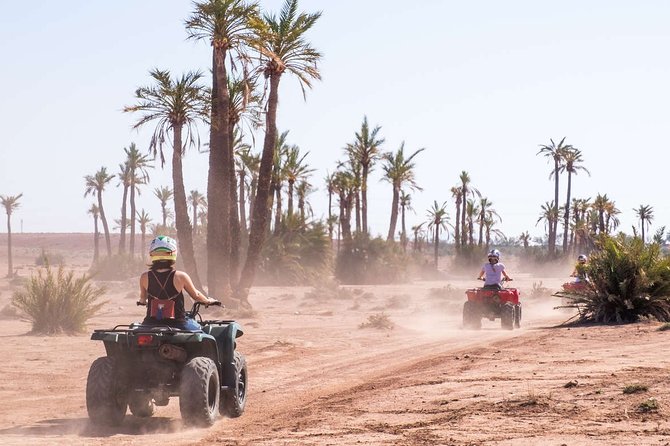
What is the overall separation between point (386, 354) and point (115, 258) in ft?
184

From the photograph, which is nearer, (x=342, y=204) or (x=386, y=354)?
(x=386, y=354)

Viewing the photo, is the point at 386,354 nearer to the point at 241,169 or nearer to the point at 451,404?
the point at 451,404

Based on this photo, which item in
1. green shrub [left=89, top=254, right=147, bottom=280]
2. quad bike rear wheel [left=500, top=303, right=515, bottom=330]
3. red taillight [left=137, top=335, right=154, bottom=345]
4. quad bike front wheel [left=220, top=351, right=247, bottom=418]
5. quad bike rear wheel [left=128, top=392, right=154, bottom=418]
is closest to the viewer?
red taillight [left=137, top=335, right=154, bottom=345]

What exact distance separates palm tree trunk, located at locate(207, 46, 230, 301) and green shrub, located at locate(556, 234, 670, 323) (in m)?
13.6

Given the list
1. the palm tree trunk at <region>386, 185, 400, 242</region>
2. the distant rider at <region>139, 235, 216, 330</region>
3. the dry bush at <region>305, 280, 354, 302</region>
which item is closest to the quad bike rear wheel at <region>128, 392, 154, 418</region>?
the distant rider at <region>139, 235, 216, 330</region>

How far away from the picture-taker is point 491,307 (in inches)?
866

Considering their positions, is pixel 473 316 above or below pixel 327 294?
above

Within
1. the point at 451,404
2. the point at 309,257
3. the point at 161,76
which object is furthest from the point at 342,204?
the point at 451,404

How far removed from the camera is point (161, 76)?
3319 cm

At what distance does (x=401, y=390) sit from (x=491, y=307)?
11227 mm

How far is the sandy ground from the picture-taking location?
8391mm

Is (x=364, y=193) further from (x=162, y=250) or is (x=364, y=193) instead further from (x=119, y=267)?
(x=162, y=250)

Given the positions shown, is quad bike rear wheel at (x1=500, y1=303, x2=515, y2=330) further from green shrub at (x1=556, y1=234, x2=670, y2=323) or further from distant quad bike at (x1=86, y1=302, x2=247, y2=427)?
distant quad bike at (x1=86, y1=302, x2=247, y2=427)

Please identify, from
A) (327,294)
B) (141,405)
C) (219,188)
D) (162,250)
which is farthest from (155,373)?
(327,294)
